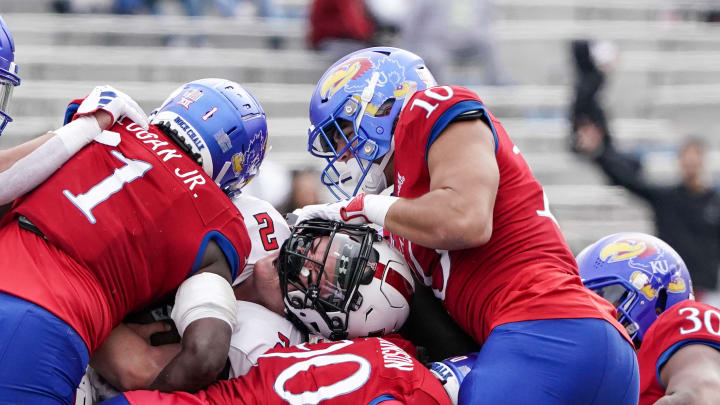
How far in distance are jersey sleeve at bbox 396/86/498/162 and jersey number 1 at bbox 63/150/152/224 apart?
35.3 inches

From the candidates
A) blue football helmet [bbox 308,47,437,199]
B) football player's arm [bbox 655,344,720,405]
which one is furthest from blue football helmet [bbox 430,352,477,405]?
blue football helmet [bbox 308,47,437,199]

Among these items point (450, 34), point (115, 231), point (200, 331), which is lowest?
point (450, 34)

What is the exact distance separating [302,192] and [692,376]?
377cm

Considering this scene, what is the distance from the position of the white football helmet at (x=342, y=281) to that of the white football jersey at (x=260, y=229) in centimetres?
30

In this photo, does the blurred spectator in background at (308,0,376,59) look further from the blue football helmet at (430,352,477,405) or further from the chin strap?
the blue football helmet at (430,352,477,405)

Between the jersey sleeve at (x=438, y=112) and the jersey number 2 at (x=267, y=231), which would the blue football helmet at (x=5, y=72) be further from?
the jersey sleeve at (x=438, y=112)

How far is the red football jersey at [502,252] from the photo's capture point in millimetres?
2992

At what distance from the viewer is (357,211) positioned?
3250 millimetres

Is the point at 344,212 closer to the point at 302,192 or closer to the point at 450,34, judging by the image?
the point at 302,192

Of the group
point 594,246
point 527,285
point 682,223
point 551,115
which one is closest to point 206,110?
point 527,285

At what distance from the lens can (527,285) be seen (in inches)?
119

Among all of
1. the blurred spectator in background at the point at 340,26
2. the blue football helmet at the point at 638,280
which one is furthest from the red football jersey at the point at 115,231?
the blurred spectator in background at the point at 340,26

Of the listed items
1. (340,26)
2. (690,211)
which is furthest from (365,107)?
(340,26)

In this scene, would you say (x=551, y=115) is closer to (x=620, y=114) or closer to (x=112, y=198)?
(x=620, y=114)
